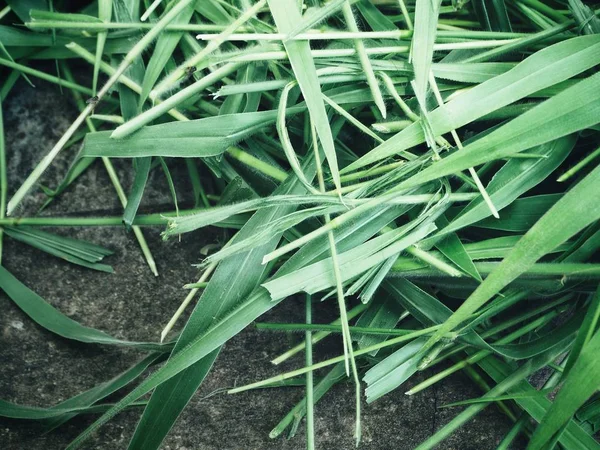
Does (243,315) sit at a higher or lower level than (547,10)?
lower

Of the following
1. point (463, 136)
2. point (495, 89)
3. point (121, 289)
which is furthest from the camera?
point (121, 289)

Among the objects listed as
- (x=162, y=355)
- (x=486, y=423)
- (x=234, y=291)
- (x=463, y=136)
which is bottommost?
(x=486, y=423)

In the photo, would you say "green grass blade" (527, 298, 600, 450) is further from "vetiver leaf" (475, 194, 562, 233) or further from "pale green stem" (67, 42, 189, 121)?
"pale green stem" (67, 42, 189, 121)

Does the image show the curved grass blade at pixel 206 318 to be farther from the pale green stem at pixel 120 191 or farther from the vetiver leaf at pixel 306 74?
the pale green stem at pixel 120 191

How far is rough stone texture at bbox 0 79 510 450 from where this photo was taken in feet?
2.62

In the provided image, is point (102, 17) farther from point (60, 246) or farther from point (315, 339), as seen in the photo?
point (315, 339)

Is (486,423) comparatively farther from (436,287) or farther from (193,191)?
(193,191)

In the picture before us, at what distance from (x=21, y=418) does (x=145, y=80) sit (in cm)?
46

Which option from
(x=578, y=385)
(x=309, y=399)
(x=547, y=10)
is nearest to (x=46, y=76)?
(x=309, y=399)

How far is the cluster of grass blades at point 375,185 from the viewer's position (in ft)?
2.03

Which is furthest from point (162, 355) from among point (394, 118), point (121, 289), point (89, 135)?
point (394, 118)

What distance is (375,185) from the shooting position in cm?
66

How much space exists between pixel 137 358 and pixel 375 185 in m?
0.42

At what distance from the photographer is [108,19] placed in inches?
29.4
